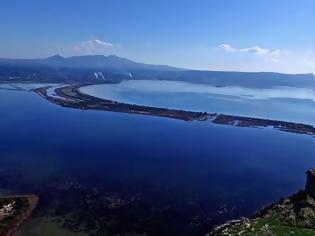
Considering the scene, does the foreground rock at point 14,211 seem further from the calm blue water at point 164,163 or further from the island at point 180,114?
the island at point 180,114

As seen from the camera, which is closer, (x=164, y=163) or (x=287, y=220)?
(x=287, y=220)

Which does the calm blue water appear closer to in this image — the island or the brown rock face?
the island

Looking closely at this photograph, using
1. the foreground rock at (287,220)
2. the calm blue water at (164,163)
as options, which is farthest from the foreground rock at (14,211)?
the foreground rock at (287,220)

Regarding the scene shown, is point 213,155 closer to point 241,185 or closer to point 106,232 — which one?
point 241,185

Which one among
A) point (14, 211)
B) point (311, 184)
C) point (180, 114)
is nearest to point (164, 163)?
point (14, 211)

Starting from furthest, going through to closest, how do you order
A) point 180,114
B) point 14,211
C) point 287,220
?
point 180,114, point 14,211, point 287,220

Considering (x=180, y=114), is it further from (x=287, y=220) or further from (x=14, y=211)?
(x=287, y=220)

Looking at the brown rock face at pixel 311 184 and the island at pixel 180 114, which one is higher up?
the brown rock face at pixel 311 184
